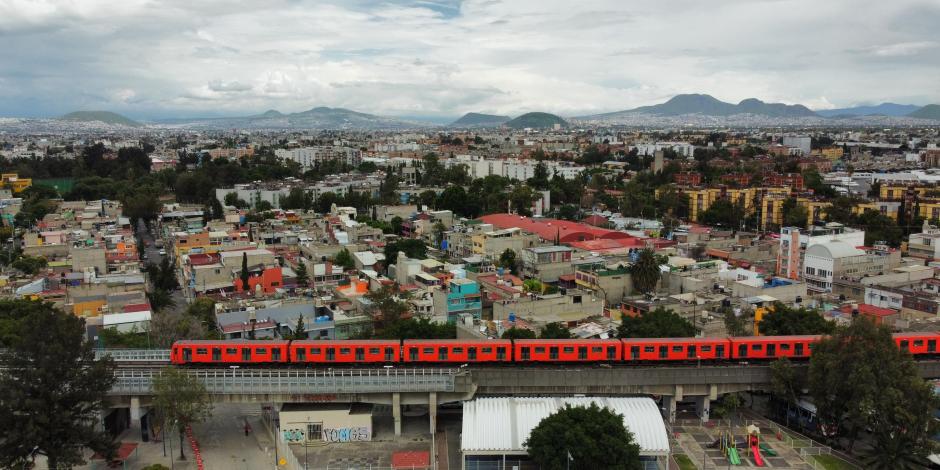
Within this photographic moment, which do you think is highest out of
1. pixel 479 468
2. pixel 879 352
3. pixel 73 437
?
pixel 879 352

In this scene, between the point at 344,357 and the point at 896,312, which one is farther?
the point at 896,312

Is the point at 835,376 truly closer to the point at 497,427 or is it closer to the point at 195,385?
the point at 497,427

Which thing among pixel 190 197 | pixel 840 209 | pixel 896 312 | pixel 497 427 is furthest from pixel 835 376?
pixel 190 197

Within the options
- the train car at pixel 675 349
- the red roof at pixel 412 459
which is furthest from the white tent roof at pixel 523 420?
the train car at pixel 675 349

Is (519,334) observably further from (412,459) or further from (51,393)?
(51,393)

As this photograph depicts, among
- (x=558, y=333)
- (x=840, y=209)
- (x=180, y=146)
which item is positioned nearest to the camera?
(x=558, y=333)

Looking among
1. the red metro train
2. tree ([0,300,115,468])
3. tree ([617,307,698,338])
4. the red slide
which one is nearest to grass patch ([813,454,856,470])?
the red slide
